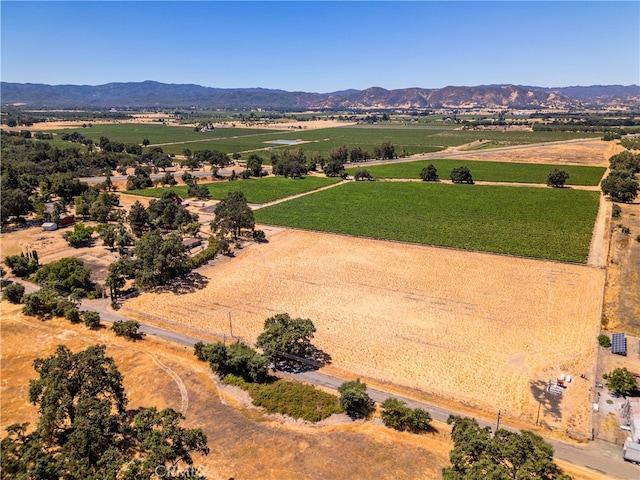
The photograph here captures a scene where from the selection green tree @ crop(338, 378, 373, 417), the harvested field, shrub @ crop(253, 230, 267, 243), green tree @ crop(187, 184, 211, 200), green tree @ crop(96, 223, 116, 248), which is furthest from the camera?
green tree @ crop(187, 184, 211, 200)

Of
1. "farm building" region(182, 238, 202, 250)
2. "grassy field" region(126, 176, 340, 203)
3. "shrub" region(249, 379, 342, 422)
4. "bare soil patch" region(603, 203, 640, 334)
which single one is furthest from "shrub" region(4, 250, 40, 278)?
"bare soil patch" region(603, 203, 640, 334)

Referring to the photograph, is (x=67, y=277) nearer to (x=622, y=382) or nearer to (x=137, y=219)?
(x=137, y=219)

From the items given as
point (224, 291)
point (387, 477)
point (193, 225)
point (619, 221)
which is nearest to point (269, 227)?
point (193, 225)

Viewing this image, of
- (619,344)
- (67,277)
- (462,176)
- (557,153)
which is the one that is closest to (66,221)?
(67,277)

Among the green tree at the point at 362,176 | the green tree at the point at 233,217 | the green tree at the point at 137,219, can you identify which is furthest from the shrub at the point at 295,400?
the green tree at the point at 362,176

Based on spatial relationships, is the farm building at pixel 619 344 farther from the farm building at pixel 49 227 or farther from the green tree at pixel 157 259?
the farm building at pixel 49 227

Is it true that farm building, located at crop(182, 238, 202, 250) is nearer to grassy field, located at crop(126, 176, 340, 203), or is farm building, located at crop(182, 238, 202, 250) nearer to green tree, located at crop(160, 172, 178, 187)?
grassy field, located at crop(126, 176, 340, 203)
